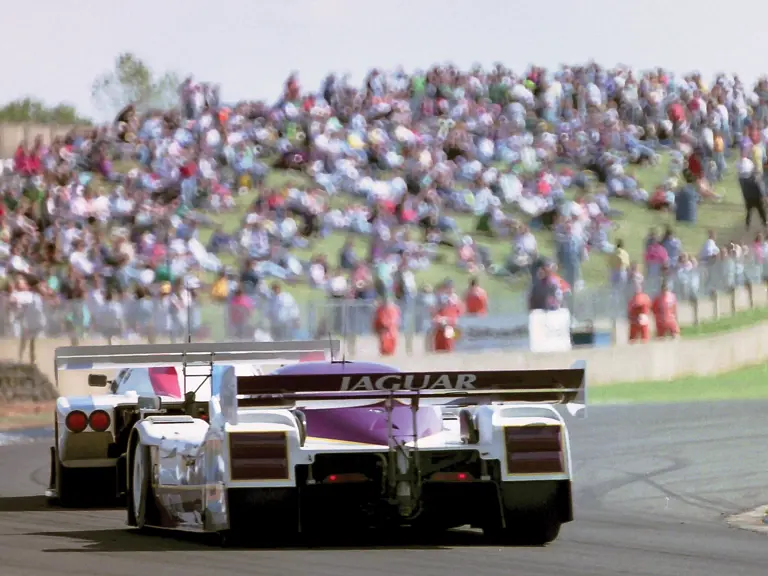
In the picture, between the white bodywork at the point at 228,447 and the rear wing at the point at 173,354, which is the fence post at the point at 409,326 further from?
the white bodywork at the point at 228,447

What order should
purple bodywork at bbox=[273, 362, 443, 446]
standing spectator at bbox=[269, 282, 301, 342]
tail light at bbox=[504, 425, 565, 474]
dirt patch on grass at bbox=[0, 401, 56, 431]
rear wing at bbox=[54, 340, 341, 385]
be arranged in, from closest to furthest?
tail light at bbox=[504, 425, 565, 474]
purple bodywork at bbox=[273, 362, 443, 446]
rear wing at bbox=[54, 340, 341, 385]
dirt patch on grass at bbox=[0, 401, 56, 431]
standing spectator at bbox=[269, 282, 301, 342]

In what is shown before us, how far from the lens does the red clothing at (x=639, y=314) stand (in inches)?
1131

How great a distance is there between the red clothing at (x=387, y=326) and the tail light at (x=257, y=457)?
17.0 m

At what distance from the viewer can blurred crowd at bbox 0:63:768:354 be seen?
94.3 ft

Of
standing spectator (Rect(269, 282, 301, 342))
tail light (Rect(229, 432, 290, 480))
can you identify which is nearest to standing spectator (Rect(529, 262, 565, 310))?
standing spectator (Rect(269, 282, 301, 342))

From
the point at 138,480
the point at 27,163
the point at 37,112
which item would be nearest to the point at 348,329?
the point at 27,163

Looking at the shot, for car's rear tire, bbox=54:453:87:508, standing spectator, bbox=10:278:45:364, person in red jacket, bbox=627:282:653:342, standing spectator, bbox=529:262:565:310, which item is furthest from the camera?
person in red jacket, bbox=627:282:653:342

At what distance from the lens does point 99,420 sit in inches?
537

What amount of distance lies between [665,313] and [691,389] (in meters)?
1.50

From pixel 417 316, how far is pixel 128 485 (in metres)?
15.9

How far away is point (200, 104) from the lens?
37156mm

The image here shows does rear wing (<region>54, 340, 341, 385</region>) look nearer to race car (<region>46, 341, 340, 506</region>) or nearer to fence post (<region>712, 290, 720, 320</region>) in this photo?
race car (<region>46, 341, 340, 506</region>)

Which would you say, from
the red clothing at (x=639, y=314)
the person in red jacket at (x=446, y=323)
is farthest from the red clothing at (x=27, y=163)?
the red clothing at (x=639, y=314)

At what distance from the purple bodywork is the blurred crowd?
50.3 feet
